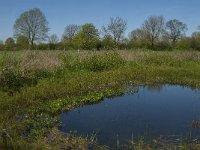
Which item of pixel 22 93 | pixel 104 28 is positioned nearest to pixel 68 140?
pixel 22 93

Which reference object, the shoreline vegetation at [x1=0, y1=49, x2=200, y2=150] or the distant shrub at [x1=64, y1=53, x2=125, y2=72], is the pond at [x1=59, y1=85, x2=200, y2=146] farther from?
the distant shrub at [x1=64, y1=53, x2=125, y2=72]

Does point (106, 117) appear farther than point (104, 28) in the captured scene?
No

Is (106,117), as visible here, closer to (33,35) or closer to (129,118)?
(129,118)

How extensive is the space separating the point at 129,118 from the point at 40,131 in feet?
9.47

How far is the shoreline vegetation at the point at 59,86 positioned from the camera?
7109mm

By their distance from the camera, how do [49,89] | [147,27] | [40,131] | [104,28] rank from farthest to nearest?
[147,27] < [104,28] < [49,89] < [40,131]

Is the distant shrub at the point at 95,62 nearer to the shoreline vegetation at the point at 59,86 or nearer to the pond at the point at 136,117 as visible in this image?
the shoreline vegetation at the point at 59,86

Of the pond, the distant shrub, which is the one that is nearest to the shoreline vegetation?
the distant shrub

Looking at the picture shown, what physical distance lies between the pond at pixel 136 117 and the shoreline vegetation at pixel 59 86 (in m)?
0.49

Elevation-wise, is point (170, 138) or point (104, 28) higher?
point (104, 28)

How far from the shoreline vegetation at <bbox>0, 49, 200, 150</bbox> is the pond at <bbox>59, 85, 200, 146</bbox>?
1.61 ft

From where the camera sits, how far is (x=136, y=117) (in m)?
9.73

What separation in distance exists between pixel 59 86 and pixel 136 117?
4.46 m

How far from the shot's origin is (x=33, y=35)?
6456cm
